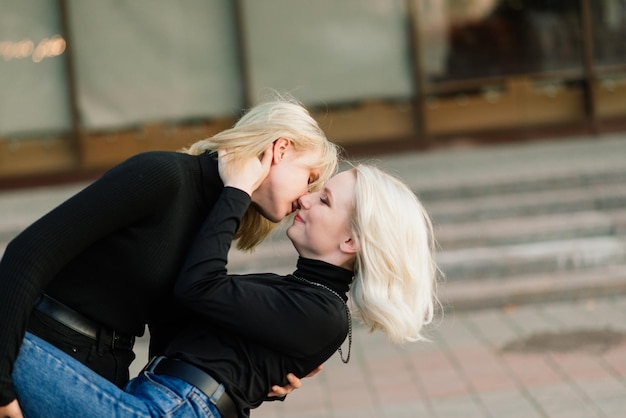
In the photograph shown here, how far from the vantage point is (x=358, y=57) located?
34.6 feet

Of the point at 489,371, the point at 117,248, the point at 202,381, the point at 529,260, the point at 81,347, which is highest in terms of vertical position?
the point at 117,248

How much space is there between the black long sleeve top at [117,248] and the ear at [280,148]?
0.16 metres

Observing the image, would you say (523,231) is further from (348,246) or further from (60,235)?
(60,235)

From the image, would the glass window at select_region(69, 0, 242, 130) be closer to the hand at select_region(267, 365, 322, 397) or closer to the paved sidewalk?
the paved sidewalk

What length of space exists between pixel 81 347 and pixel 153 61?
8188 mm

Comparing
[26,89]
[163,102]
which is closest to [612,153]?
[163,102]

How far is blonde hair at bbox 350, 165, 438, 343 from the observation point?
2.65 m

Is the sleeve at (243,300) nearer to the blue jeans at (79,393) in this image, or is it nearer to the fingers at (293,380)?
the fingers at (293,380)

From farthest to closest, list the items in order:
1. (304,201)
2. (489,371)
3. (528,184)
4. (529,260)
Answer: (528,184) < (529,260) < (489,371) < (304,201)

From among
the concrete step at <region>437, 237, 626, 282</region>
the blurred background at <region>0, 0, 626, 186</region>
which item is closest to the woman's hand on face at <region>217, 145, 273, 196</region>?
the concrete step at <region>437, 237, 626, 282</region>

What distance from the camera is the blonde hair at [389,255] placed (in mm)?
2654

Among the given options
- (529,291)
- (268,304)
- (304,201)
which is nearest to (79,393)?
(268,304)

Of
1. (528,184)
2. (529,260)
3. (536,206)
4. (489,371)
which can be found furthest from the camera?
(528,184)

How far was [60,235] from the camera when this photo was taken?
94.0 inches
